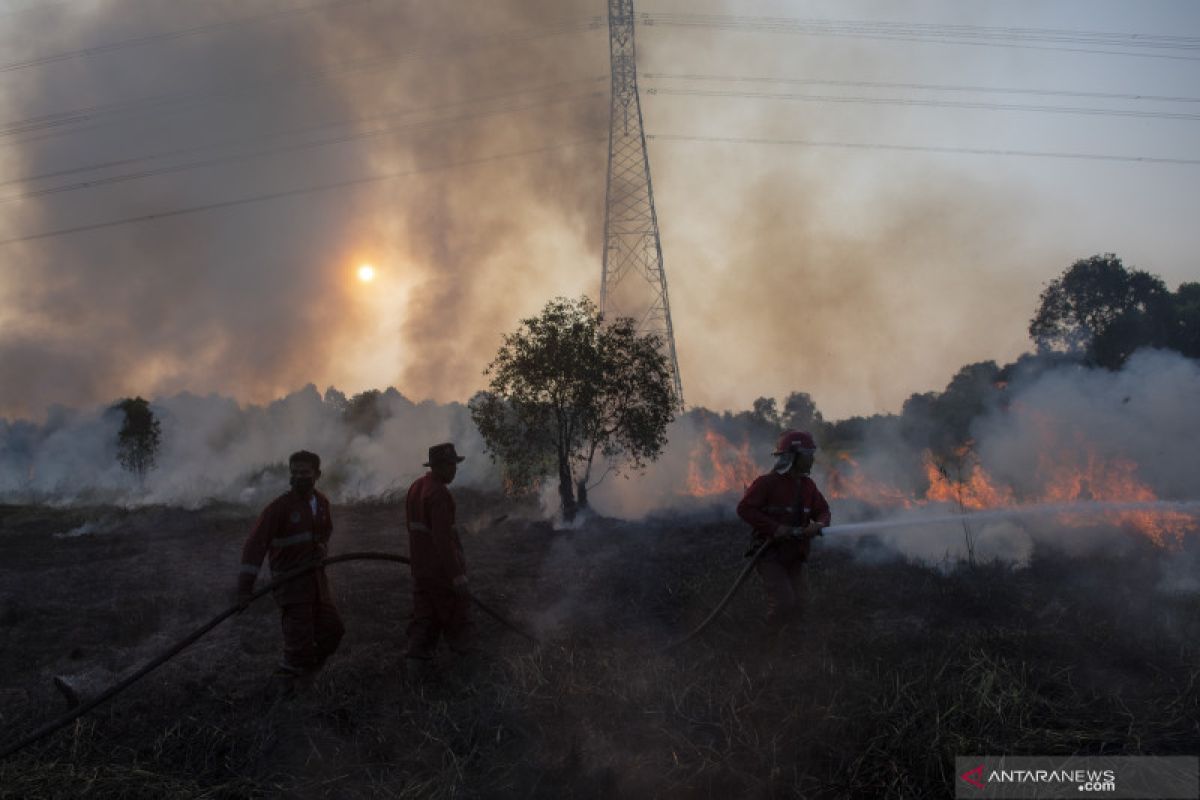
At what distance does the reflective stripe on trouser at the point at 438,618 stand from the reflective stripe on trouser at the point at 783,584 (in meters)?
2.86

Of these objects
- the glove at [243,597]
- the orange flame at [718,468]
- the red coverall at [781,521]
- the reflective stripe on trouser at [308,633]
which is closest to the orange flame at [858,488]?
the orange flame at [718,468]

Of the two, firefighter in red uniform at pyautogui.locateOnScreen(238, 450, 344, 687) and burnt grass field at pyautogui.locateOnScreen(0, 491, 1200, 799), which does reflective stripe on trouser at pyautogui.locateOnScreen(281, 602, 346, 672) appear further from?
burnt grass field at pyautogui.locateOnScreen(0, 491, 1200, 799)

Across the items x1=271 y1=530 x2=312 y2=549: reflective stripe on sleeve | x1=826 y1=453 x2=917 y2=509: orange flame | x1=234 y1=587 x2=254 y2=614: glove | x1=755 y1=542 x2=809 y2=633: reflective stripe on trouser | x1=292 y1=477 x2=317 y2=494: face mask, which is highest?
x1=292 y1=477 x2=317 y2=494: face mask

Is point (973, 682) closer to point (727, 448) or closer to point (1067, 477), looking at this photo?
point (1067, 477)

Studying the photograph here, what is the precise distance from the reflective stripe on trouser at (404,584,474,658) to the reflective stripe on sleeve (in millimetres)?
1115

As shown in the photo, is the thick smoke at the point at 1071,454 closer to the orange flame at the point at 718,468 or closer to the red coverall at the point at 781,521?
the red coverall at the point at 781,521

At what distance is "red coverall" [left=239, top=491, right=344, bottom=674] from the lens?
18.8ft

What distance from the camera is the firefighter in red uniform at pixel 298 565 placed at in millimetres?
5734

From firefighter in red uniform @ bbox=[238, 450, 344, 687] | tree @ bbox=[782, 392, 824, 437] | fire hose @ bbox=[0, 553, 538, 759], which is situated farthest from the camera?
tree @ bbox=[782, 392, 824, 437]

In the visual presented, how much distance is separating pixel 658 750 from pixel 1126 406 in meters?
12.0

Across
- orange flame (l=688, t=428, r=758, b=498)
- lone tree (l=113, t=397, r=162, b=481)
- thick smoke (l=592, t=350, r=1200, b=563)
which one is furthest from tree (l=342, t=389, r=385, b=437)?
thick smoke (l=592, t=350, r=1200, b=563)

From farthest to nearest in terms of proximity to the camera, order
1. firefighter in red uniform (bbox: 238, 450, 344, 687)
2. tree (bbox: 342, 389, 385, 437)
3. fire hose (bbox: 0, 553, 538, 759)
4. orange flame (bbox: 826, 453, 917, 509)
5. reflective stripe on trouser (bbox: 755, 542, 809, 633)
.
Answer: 1. tree (bbox: 342, 389, 385, 437)
2. orange flame (bbox: 826, 453, 917, 509)
3. reflective stripe on trouser (bbox: 755, 542, 809, 633)
4. firefighter in red uniform (bbox: 238, 450, 344, 687)
5. fire hose (bbox: 0, 553, 538, 759)

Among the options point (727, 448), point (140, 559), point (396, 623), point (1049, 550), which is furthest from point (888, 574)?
point (140, 559)

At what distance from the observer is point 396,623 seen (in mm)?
8523
